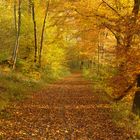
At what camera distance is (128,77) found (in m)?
16.4

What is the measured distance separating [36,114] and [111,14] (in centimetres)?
718

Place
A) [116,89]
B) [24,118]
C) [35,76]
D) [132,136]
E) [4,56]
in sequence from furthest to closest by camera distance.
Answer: [4,56]
[35,76]
[116,89]
[24,118]
[132,136]

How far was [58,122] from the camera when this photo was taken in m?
13.4

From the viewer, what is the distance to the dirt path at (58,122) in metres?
11.4

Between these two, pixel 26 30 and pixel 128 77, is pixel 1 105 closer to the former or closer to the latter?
pixel 128 77

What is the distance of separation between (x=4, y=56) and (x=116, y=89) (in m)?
16.5

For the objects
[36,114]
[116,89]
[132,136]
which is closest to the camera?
[132,136]

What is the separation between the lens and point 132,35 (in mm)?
14969

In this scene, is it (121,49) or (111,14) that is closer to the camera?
(121,49)

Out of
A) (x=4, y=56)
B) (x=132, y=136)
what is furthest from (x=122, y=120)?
(x=4, y=56)

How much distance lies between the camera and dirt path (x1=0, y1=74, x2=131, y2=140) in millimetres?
11430

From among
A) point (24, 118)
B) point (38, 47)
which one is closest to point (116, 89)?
point (24, 118)

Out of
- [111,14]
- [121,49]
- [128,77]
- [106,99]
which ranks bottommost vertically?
[106,99]

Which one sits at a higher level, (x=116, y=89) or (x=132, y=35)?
(x=132, y=35)
